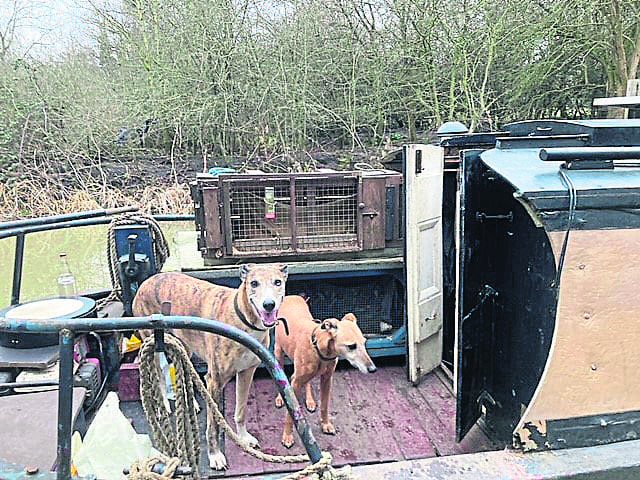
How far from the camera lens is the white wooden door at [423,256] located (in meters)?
3.21

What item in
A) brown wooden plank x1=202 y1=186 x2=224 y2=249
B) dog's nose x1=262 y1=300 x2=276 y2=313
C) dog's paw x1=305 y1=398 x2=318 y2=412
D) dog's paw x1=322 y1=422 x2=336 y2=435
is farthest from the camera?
brown wooden plank x1=202 y1=186 x2=224 y2=249

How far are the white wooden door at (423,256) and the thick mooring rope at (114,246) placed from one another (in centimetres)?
135

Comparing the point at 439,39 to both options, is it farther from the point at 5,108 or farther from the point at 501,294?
the point at 501,294

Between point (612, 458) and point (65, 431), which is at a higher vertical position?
point (65, 431)

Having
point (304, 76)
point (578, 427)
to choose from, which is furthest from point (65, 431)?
point (304, 76)

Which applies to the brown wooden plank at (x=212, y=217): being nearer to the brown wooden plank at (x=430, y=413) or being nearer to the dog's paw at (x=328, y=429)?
the dog's paw at (x=328, y=429)

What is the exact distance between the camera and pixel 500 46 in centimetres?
941

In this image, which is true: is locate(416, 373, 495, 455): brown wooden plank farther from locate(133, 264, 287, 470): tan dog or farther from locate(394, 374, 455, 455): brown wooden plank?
locate(133, 264, 287, 470): tan dog

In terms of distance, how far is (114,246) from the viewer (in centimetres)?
335

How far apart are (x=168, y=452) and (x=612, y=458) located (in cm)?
130

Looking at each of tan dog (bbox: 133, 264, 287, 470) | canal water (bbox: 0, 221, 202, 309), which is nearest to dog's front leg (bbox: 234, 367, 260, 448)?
tan dog (bbox: 133, 264, 287, 470)

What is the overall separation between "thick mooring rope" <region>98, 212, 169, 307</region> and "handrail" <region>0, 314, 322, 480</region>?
5.56 feet

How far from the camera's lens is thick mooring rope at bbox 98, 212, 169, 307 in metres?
3.31

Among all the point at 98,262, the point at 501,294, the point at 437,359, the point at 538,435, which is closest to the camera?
the point at 538,435
